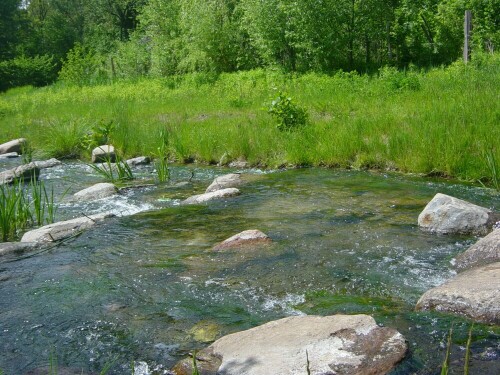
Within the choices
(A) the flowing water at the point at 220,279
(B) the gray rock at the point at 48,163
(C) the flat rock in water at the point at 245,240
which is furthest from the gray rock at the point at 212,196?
(B) the gray rock at the point at 48,163

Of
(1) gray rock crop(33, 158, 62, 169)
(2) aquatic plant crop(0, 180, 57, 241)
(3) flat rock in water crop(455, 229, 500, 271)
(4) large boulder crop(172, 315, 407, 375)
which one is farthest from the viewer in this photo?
(1) gray rock crop(33, 158, 62, 169)

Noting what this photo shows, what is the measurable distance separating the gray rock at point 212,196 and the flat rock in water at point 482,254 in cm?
421

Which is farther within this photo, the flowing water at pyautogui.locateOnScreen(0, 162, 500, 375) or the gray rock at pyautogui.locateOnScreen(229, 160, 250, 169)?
→ the gray rock at pyautogui.locateOnScreen(229, 160, 250, 169)

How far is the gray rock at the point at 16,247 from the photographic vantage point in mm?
6594

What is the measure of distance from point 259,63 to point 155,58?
6.52 metres

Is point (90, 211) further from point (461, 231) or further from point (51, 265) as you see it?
point (461, 231)

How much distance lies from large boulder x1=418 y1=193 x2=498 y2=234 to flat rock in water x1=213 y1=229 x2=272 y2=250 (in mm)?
1837

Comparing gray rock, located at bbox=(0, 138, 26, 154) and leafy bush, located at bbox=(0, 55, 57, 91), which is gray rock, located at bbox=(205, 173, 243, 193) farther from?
leafy bush, located at bbox=(0, 55, 57, 91)

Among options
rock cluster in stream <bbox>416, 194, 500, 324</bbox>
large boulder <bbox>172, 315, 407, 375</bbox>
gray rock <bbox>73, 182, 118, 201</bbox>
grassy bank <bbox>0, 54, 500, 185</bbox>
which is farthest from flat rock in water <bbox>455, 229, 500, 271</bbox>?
gray rock <bbox>73, 182, 118, 201</bbox>

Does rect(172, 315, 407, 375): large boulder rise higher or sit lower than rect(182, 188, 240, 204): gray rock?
higher

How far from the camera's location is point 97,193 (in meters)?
9.62

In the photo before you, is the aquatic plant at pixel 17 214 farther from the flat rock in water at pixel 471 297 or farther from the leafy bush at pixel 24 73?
the leafy bush at pixel 24 73

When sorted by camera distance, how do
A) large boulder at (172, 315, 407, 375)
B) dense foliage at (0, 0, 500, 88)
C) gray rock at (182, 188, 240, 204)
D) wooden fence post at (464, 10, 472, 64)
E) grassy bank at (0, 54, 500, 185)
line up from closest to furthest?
large boulder at (172, 315, 407, 375)
gray rock at (182, 188, 240, 204)
grassy bank at (0, 54, 500, 185)
wooden fence post at (464, 10, 472, 64)
dense foliage at (0, 0, 500, 88)

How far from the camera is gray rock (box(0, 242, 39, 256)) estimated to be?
6594 millimetres
